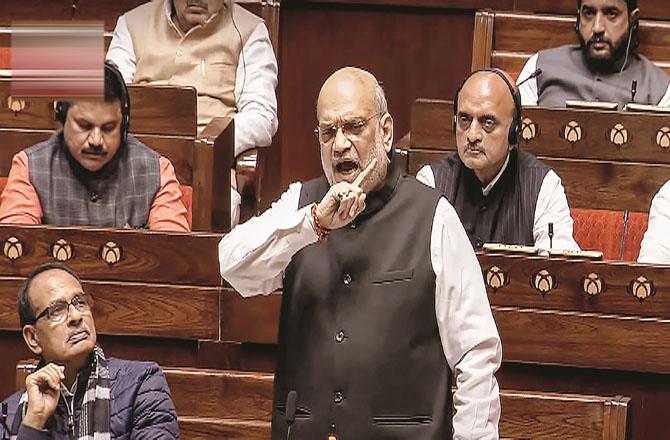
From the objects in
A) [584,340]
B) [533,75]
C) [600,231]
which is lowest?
[584,340]

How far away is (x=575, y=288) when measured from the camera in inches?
54.2

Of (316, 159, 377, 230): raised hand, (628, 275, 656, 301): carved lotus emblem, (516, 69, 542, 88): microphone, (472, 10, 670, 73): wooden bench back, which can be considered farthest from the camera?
(472, 10, 670, 73): wooden bench back

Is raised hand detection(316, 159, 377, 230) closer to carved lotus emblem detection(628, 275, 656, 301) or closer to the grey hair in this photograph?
the grey hair

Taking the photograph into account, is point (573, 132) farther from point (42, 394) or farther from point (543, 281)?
point (42, 394)

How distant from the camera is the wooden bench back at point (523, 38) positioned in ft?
6.71

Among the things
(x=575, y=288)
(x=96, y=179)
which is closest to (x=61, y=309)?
(x=96, y=179)

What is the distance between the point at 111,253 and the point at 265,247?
0.53 m

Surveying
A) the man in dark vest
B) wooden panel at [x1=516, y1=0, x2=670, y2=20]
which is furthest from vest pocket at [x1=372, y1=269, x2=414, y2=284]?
wooden panel at [x1=516, y1=0, x2=670, y2=20]

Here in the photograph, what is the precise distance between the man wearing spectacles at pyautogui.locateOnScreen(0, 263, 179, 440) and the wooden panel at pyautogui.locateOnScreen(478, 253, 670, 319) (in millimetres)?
425

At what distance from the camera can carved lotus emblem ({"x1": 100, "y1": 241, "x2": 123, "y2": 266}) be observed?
1437 mm

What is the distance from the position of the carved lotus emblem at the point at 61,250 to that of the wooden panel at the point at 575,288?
0.48 metres

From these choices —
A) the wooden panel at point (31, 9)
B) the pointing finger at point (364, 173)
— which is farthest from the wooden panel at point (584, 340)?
the wooden panel at point (31, 9)

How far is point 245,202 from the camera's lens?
74.7 inches

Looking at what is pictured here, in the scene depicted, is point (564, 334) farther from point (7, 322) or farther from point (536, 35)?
point (536, 35)
